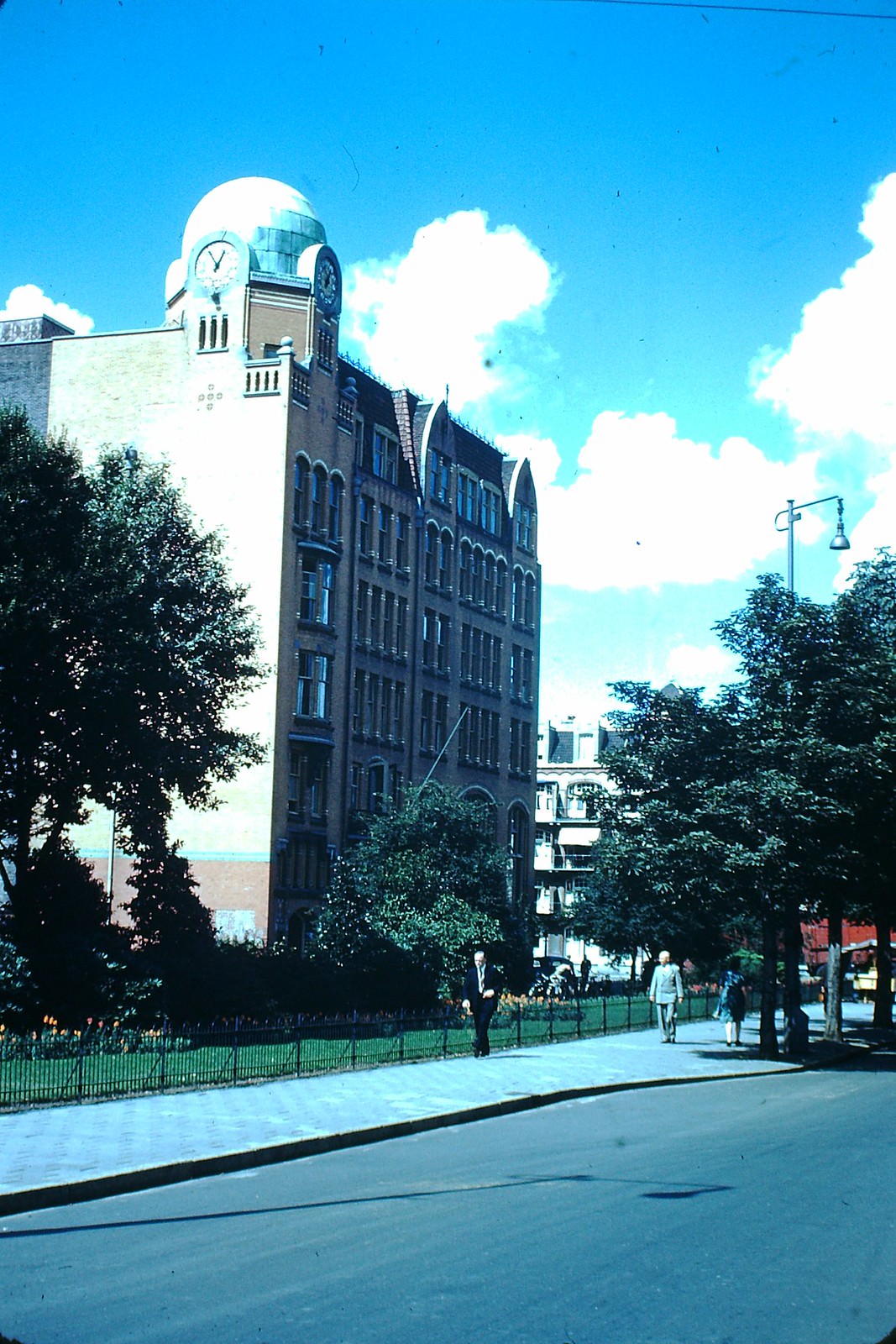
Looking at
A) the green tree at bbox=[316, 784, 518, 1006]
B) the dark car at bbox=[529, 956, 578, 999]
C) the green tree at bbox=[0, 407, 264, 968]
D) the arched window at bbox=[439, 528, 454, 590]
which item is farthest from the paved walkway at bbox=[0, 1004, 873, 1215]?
Result: the arched window at bbox=[439, 528, 454, 590]

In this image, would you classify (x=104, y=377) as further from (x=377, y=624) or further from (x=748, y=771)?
(x=748, y=771)

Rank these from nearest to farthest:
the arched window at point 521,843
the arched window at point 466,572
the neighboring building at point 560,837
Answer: the arched window at point 466,572, the arched window at point 521,843, the neighboring building at point 560,837

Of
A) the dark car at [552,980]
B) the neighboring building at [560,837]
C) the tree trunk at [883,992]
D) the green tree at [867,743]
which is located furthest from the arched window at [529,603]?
the green tree at [867,743]

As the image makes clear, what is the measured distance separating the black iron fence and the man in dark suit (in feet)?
1.78

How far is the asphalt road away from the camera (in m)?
7.42

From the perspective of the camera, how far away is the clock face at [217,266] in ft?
173

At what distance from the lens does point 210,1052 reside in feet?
65.0

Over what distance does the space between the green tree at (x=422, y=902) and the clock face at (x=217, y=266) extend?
1985 cm

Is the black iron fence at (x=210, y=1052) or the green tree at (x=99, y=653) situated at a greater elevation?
the green tree at (x=99, y=653)

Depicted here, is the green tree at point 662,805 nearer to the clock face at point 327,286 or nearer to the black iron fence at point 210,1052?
the black iron fence at point 210,1052

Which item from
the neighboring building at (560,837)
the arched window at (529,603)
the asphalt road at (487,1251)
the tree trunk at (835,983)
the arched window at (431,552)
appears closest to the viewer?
the asphalt road at (487,1251)

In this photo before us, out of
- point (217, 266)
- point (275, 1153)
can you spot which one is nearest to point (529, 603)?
point (217, 266)

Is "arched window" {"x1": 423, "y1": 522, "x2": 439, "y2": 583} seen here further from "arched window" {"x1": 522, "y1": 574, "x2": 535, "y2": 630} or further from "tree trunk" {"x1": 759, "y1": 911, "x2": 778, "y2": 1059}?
"tree trunk" {"x1": 759, "y1": 911, "x2": 778, "y2": 1059}

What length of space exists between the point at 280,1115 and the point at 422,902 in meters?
23.1
